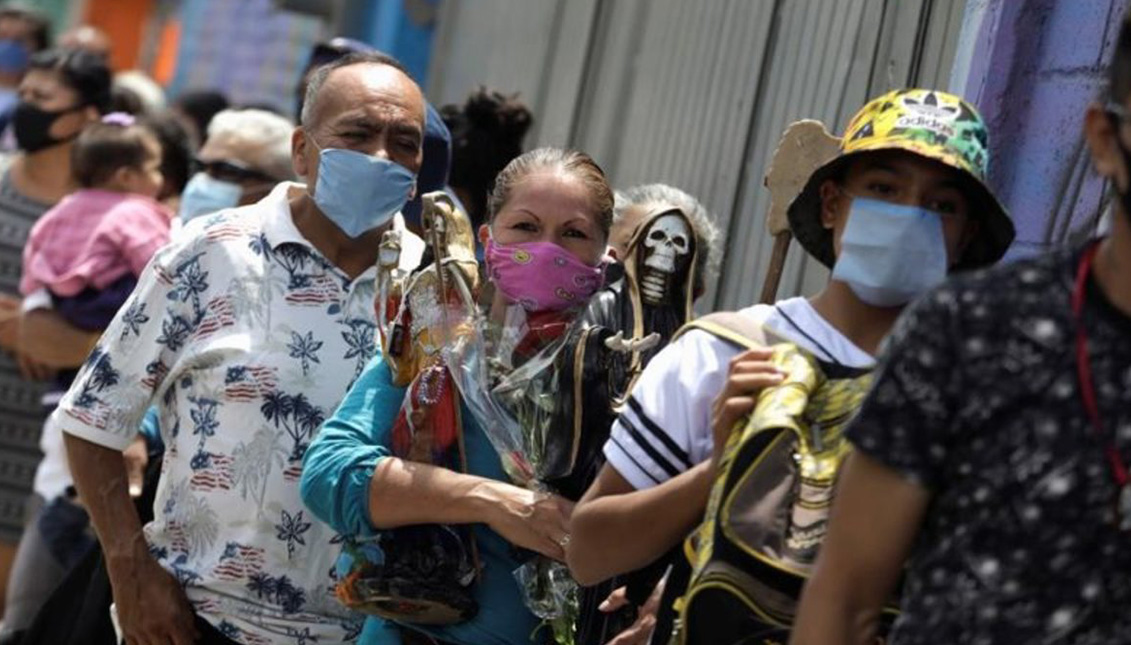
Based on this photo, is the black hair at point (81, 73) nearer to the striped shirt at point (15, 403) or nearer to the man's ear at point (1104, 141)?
the striped shirt at point (15, 403)

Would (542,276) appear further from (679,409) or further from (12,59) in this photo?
(12,59)

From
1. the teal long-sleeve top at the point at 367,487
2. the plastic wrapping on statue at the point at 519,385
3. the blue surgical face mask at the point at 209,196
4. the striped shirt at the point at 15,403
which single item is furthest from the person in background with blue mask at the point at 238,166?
the plastic wrapping on statue at the point at 519,385

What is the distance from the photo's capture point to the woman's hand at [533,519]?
416 centimetres

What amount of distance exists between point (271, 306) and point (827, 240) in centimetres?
152

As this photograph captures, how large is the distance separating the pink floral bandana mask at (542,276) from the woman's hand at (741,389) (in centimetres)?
93

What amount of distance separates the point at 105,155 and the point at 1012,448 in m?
5.30

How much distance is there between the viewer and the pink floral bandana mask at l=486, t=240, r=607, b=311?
4.38 m

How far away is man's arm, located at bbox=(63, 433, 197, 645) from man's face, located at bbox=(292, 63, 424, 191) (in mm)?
730

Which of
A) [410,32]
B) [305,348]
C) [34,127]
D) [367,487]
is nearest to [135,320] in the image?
[305,348]

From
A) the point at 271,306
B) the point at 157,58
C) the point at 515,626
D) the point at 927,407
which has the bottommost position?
the point at 157,58

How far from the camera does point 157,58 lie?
22.0 meters

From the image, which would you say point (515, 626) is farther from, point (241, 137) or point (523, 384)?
point (241, 137)

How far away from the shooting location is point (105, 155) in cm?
775

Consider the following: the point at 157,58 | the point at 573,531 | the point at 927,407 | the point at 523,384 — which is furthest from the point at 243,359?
the point at 157,58
